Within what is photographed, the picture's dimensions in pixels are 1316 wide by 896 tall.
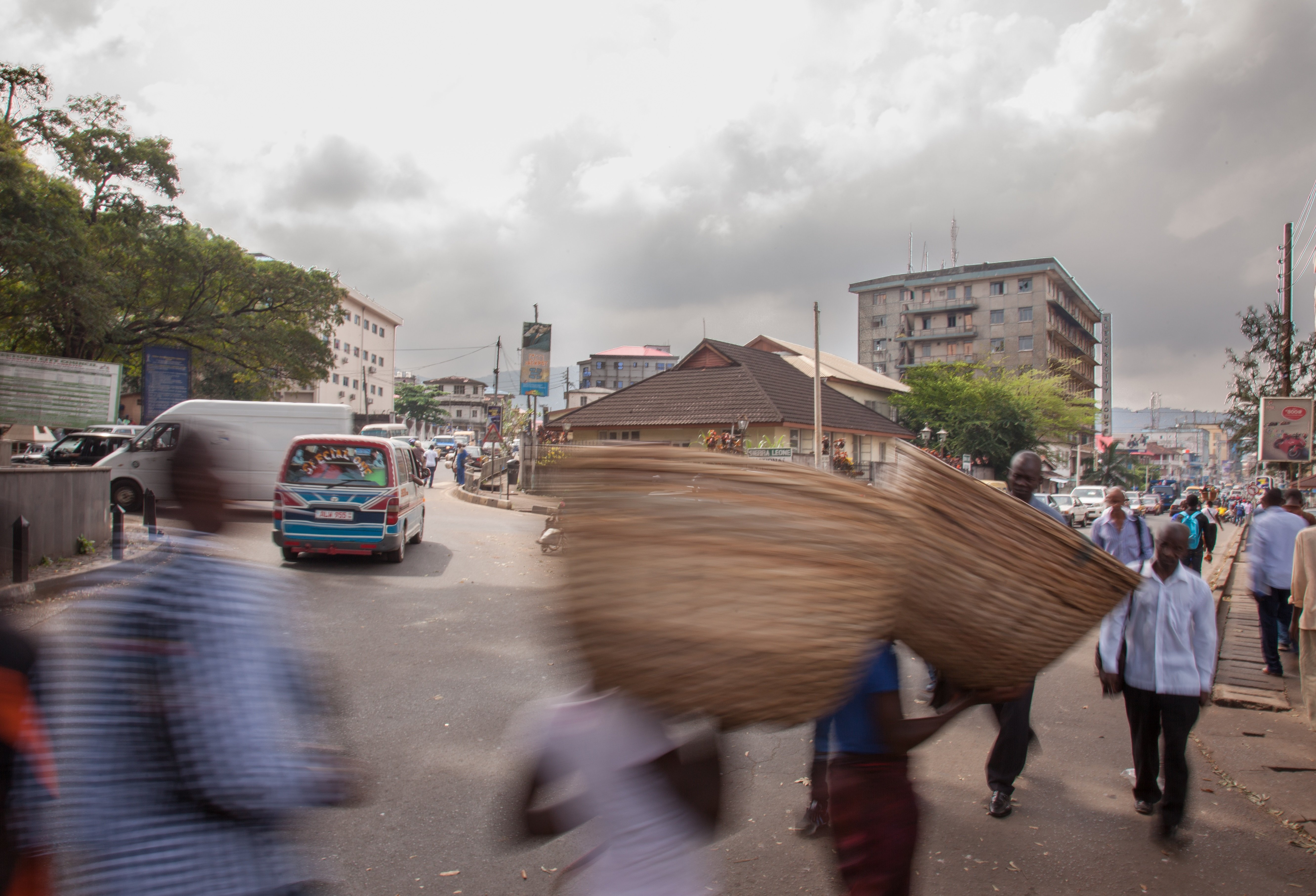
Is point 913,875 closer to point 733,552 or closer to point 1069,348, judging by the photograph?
point 733,552

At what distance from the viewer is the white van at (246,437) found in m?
14.6

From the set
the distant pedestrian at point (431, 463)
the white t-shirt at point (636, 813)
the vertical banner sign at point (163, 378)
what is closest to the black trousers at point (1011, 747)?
the white t-shirt at point (636, 813)

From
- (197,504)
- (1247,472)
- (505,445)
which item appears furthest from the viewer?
(1247,472)

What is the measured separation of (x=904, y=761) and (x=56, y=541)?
Result: 417 inches

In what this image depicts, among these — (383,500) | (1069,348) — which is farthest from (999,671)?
(1069,348)

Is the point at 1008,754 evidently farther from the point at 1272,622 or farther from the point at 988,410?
the point at 988,410

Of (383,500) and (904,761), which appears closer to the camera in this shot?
(904,761)

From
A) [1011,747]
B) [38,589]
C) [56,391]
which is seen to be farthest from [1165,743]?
[56,391]

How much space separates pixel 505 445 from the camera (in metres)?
33.8

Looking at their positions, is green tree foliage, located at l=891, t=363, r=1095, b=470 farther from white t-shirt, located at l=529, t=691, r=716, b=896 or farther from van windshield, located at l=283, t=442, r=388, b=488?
white t-shirt, located at l=529, t=691, r=716, b=896

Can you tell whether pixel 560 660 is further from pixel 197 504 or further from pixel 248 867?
pixel 197 504

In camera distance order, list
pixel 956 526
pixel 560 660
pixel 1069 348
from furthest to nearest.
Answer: pixel 1069 348 < pixel 560 660 < pixel 956 526

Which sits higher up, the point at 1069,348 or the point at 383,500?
the point at 1069,348

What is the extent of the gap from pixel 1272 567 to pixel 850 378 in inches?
1373
